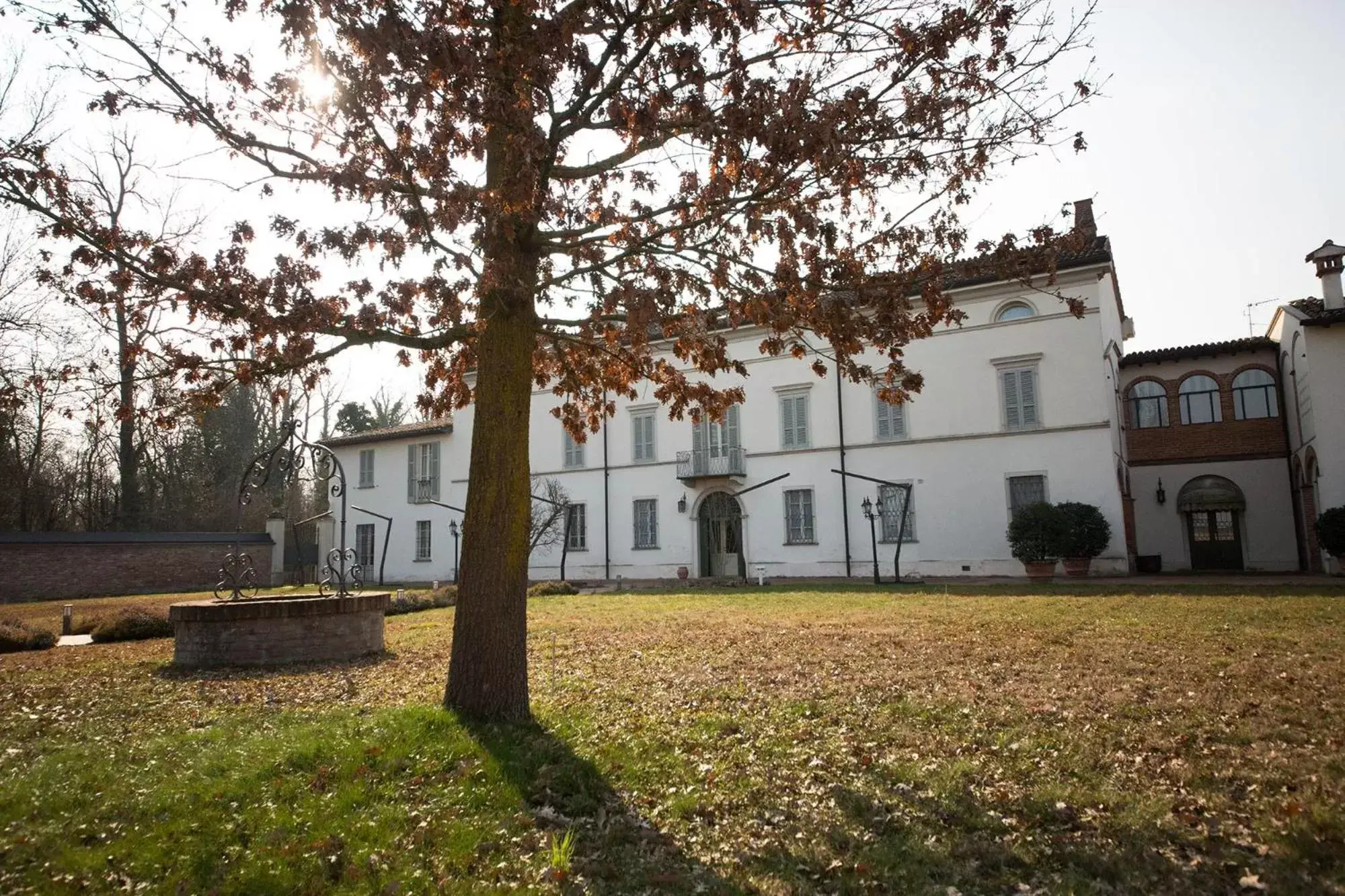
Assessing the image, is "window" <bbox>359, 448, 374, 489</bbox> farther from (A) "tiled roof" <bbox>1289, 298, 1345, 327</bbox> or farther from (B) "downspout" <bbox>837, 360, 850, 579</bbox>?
(A) "tiled roof" <bbox>1289, 298, 1345, 327</bbox>

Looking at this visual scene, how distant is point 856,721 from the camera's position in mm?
5762

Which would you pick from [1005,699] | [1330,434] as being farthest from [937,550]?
[1005,699]

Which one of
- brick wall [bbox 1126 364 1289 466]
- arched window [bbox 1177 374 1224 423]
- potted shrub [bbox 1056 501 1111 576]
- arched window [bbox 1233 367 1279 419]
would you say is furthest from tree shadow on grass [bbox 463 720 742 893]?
arched window [bbox 1233 367 1279 419]

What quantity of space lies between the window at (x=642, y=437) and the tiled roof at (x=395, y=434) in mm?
7722

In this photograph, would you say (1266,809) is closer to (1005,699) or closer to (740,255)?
(1005,699)

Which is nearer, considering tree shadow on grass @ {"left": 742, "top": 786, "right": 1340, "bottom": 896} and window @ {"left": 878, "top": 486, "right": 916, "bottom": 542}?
tree shadow on grass @ {"left": 742, "top": 786, "right": 1340, "bottom": 896}

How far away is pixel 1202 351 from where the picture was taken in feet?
76.0

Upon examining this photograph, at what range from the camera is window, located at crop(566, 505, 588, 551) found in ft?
95.2

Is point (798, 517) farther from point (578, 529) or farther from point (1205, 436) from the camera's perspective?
point (1205, 436)

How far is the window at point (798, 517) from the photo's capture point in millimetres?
25250

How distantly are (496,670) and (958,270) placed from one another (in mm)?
4570

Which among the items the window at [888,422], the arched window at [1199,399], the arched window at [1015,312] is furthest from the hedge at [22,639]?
the arched window at [1199,399]

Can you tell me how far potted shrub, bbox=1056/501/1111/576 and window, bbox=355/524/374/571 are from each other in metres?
25.9

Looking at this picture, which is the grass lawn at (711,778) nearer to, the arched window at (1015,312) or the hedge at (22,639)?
the hedge at (22,639)
